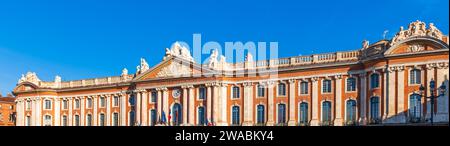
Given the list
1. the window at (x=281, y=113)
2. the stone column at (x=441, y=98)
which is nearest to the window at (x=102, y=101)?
the window at (x=281, y=113)

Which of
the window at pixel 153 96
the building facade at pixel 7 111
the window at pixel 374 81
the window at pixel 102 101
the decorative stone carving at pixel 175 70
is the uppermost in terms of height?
the decorative stone carving at pixel 175 70

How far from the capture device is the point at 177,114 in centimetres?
5572

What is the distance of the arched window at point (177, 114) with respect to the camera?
55.5 m

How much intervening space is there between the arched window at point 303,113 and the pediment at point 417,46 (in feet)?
29.7

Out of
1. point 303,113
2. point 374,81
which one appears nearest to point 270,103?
point 303,113

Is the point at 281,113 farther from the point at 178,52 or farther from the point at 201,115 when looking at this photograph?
the point at 178,52

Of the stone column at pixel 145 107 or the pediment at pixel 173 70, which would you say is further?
the stone column at pixel 145 107

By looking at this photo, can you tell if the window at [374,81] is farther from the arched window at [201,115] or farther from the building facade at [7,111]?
the building facade at [7,111]

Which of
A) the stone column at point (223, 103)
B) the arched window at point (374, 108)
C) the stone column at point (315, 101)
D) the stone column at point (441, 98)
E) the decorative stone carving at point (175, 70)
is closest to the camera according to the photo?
the stone column at point (441, 98)

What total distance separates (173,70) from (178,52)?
1.79 m

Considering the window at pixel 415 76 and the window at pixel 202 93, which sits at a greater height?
the window at pixel 415 76

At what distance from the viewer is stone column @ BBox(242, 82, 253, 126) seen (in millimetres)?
51594

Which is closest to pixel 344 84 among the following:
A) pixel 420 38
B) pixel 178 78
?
pixel 420 38
